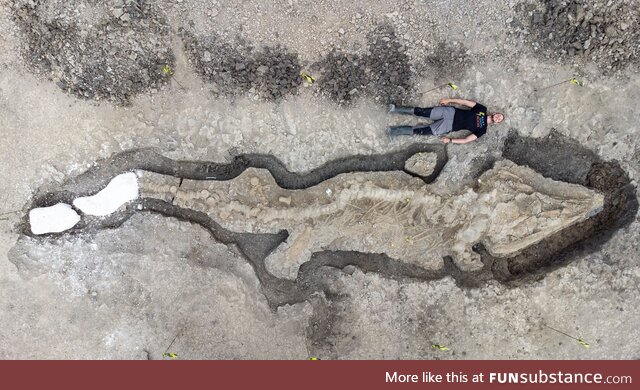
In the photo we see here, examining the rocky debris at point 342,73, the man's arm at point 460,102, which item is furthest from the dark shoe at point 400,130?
the rocky debris at point 342,73

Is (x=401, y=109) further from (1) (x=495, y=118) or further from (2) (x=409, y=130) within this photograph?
(1) (x=495, y=118)

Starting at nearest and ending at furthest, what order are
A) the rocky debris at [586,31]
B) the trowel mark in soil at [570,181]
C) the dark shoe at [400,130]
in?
the rocky debris at [586,31]
the dark shoe at [400,130]
the trowel mark in soil at [570,181]

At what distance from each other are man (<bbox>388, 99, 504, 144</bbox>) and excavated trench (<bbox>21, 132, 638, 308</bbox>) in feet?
1.07

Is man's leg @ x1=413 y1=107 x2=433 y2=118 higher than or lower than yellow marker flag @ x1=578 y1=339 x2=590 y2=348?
higher

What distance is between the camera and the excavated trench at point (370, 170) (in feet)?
21.3

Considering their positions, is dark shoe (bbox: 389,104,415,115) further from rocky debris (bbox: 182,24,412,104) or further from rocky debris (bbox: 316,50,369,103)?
rocky debris (bbox: 316,50,369,103)

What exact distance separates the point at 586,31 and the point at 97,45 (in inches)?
278

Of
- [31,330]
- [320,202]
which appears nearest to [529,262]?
[320,202]

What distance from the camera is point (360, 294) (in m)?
6.52

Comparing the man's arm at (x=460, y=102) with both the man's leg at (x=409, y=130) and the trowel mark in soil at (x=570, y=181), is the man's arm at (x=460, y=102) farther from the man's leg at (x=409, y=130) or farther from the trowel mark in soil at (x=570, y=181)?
the trowel mark in soil at (x=570, y=181)

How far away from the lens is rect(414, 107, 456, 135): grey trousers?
6.22m

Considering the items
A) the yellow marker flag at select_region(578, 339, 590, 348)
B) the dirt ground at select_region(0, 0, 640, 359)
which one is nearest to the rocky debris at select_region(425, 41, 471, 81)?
the dirt ground at select_region(0, 0, 640, 359)

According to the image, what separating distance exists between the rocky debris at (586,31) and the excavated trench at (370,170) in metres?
1.22

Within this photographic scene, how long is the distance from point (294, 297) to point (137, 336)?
241 centimetres
